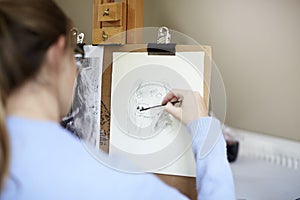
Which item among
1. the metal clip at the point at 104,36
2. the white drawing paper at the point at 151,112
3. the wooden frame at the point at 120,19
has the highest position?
the wooden frame at the point at 120,19

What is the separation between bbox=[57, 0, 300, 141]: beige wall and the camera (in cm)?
84

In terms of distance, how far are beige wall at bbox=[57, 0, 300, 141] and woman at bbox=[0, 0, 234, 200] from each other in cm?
42

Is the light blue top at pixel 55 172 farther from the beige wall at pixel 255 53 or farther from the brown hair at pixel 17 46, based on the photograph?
the beige wall at pixel 255 53

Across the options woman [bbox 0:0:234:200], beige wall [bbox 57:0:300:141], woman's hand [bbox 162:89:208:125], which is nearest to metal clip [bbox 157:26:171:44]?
beige wall [bbox 57:0:300:141]

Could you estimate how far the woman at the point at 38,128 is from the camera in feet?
1.66

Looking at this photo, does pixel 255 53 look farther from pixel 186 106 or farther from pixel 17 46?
pixel 17 46

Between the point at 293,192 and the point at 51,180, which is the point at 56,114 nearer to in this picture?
the point at 51,180

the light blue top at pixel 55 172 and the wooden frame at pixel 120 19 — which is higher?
the wooden frame at pixel 120 19

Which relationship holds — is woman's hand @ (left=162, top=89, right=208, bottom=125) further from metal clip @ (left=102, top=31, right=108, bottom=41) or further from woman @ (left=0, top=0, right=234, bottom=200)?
woman @ (left=0, top=0, right=234, bottom=200)

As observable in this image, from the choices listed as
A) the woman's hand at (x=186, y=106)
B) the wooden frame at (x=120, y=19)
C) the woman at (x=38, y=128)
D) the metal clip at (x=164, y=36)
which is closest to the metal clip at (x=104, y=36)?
the wooden frame at (x=120, y=19)

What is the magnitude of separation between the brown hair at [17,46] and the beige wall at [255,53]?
1.76 ft

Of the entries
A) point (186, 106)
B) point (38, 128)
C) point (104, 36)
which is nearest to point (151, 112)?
point (186, 106)

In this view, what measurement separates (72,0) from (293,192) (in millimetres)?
996

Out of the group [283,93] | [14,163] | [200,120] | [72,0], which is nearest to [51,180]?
[14,163]
